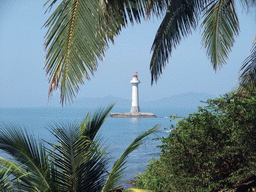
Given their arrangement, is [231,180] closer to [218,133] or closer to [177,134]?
[218,133]

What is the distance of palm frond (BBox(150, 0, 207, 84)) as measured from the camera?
6.03 m

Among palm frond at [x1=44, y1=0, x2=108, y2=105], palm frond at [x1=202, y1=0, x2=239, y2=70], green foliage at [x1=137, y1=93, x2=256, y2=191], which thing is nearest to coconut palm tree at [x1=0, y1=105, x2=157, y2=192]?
green foliage at [x1=137, y1=93, x2=256, y2=191]

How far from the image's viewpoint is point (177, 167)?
429 centimetres

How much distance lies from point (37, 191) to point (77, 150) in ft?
2.62

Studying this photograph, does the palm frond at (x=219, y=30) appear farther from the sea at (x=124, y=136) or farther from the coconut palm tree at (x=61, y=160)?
the coconut palm tree at (x=61, y=160)

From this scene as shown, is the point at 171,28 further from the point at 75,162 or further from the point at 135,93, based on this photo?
the point at 135,93

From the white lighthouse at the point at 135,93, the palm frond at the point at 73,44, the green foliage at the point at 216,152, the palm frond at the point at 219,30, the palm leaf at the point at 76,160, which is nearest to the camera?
the palm frond at the point at 73,44

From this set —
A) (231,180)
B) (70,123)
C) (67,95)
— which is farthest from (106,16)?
(231,180)

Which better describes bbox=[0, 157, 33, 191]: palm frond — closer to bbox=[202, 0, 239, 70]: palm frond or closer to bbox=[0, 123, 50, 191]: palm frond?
bbox=[0, 123, 50, 191]: palm frond

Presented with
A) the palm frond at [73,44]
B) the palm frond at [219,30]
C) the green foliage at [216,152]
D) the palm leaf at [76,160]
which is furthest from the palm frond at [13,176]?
the palm frond at [219,30]

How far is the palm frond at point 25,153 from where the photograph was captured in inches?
161

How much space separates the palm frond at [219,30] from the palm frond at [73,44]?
184 inches

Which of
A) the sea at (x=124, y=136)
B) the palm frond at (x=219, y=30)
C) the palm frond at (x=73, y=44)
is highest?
the palm frond at (x=219, y=30)

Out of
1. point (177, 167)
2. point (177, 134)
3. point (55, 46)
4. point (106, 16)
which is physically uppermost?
point (106, 16)
